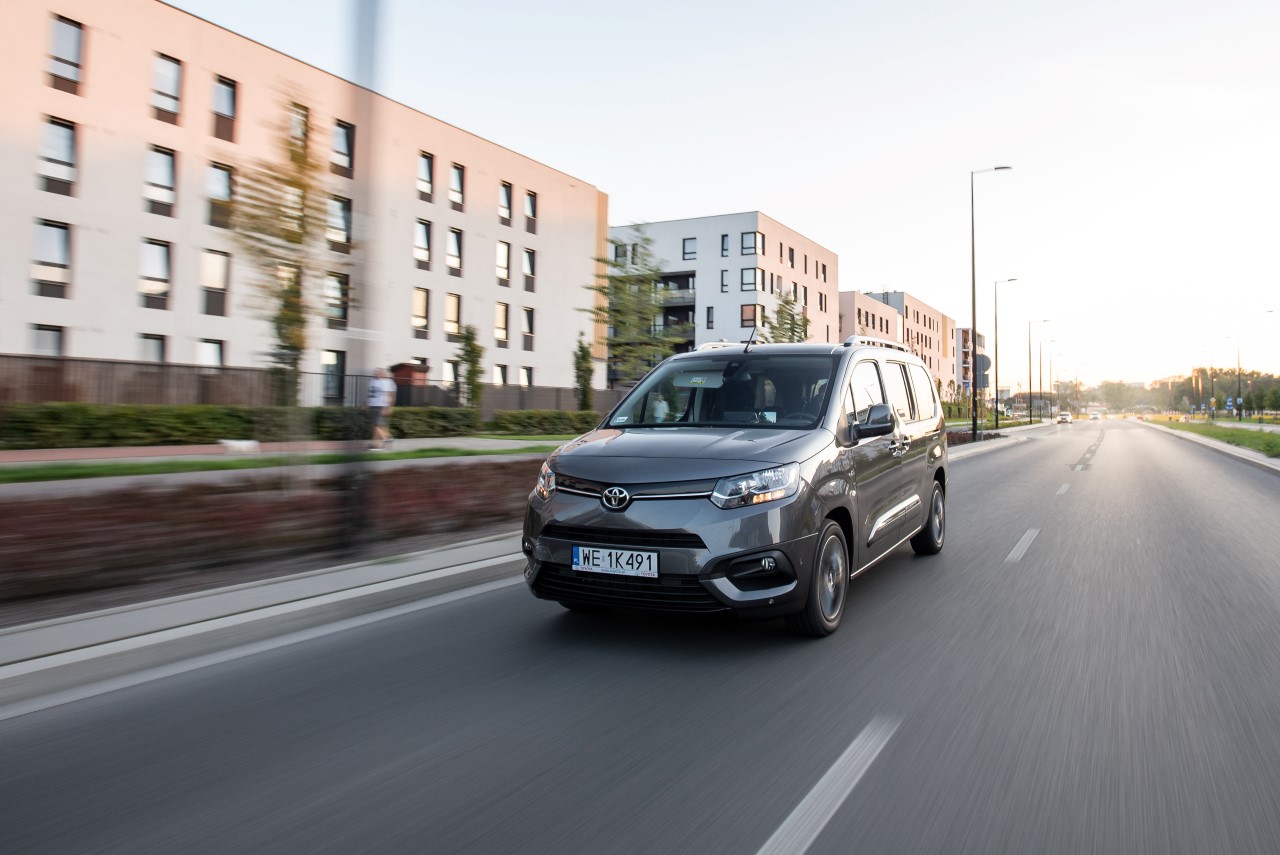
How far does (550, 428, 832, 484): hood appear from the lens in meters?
4.74

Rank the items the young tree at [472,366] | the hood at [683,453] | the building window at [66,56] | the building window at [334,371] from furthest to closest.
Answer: the young tree at [472,366] → the building window at [334,371] → the building window at [66,56] → the hood at [683,453]

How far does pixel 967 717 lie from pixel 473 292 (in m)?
36.6

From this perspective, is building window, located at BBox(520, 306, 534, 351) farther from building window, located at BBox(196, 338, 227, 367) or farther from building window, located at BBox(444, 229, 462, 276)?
building window, located at BBox(196, 338, 227, 367)

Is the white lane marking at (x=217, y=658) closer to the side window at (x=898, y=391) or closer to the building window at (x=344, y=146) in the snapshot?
the side window at (x=898, y=391)

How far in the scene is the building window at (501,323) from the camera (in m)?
40.0

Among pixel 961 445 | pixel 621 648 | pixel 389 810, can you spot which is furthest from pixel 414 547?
pixel 961 445

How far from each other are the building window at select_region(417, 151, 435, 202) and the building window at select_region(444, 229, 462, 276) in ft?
6.25

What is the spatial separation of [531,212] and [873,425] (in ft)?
128

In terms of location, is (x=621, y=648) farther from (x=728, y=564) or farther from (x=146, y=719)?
(x=146, y=719)

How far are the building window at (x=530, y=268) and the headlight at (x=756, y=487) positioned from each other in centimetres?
3835

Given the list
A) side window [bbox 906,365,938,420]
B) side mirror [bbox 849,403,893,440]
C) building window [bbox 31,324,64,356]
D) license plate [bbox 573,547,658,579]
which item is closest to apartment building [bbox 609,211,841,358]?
building window [bbox 31,324,64,356]

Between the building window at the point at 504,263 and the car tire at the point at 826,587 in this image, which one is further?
the building window at the point at 504,263

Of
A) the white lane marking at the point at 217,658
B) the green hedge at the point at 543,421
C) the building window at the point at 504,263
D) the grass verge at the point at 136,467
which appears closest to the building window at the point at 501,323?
the building window at the point at 504,263

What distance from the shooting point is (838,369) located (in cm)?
598
